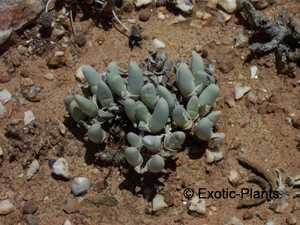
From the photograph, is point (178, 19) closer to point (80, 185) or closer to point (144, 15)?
point (144, 15)

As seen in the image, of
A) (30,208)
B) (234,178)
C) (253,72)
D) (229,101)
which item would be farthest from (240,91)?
(30,208)

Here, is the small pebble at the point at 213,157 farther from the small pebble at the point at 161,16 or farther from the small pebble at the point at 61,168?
the small pebble at the point at 161,16

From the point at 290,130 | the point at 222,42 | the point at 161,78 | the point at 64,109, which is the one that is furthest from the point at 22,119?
the point at 290,130

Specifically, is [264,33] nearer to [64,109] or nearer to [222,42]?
[222,42]

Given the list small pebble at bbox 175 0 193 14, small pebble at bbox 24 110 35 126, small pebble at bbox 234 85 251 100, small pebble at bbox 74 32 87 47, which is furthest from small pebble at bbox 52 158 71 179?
small pebble at bbox 175 0 193 14

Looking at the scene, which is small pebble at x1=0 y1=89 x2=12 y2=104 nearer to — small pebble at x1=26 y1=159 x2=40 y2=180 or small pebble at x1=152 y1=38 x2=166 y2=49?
small pebble at x1=26 y1=159 x2=40 y2=180

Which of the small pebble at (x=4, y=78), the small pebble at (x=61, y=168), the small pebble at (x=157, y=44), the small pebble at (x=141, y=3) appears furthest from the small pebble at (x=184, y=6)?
the small pebble at (x=61, y=168)
